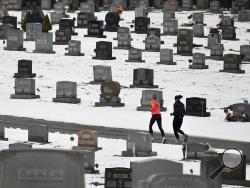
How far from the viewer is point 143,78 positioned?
37.6 m

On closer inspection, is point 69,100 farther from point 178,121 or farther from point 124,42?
point 124,42

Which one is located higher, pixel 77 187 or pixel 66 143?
pixel 77 187

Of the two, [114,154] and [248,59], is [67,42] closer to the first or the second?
[248,59]

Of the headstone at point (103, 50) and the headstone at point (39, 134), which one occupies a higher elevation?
the headstone at point (103, 50)

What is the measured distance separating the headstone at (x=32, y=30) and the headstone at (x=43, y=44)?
1.87 m

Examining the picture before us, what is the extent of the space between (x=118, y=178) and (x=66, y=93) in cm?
1458

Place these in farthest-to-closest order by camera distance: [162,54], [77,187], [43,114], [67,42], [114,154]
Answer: [67,42] < [162,54] < [43,114] < [114,154] < [77,187]

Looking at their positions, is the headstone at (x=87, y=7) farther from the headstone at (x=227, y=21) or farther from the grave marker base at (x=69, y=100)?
the grave marker base at (x=69, y=100)

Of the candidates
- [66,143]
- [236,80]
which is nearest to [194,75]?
[236,80]

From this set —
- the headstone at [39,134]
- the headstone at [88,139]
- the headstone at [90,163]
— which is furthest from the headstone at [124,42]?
the headstone at [90,163]

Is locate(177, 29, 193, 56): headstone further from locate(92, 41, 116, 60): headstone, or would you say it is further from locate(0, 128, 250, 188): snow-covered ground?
locate(0, 128, 250, 188): snow-covered ground

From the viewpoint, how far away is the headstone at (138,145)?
2497 cm

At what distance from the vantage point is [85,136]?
25.6 meters

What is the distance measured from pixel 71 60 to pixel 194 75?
5821mm
